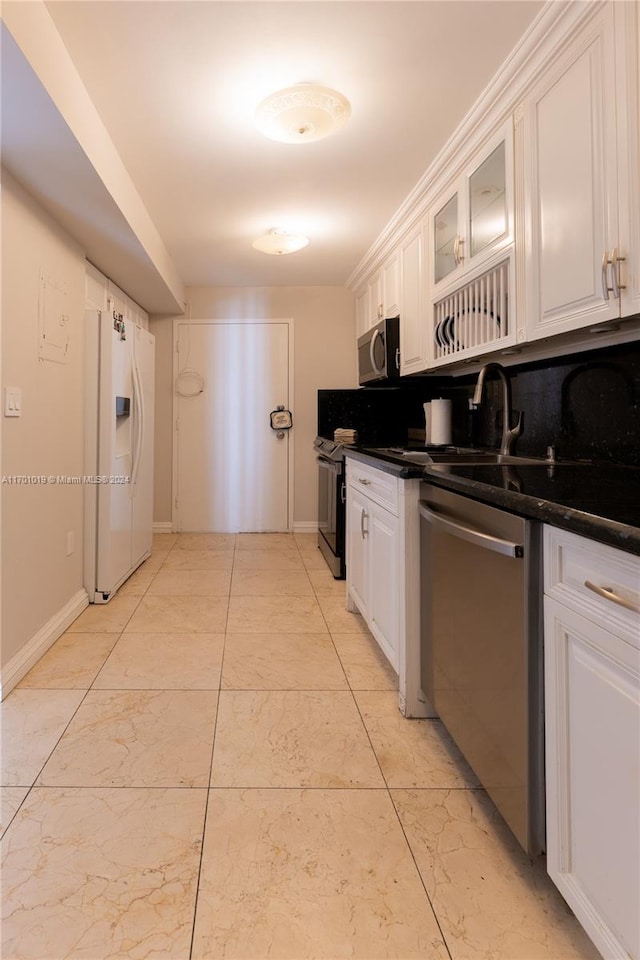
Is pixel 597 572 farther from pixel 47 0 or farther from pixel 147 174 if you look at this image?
pixel 147 174

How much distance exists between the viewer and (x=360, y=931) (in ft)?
3.34

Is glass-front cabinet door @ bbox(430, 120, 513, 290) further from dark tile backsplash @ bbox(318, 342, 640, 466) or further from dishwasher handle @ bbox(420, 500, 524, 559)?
dishwasher handle @ bbox(420, 500, 524, 559)

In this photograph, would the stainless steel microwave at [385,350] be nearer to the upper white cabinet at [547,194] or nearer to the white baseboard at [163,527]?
the upper white cabinet at [547,194]

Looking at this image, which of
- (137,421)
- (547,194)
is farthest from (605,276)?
(137,421)

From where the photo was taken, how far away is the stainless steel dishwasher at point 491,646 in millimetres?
1042

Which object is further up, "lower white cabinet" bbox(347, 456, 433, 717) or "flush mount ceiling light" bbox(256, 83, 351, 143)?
"flush mount ceiling light" bbox(256, 83, 351, 143)

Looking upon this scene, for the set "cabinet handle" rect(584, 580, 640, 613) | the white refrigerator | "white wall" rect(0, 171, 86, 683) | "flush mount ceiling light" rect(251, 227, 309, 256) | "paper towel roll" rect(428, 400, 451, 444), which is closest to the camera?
"cabinet handle" rect(584, 580, 640, 613)

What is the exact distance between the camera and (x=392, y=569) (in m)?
1.92

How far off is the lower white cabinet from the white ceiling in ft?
5.10

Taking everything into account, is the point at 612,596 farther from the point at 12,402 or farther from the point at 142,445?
the point at 142,445

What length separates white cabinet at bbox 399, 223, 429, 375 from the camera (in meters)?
2.95

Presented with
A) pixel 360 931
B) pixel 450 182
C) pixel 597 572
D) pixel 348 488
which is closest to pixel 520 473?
pixel 597 572

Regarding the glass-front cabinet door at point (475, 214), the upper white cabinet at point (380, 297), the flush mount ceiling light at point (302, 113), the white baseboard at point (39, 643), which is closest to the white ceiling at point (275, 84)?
the flush mount ceiling light at point (302, 113)

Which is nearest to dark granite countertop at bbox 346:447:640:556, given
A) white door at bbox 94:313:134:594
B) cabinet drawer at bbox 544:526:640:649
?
cabinet drawer at bbox 544:526:640:649
